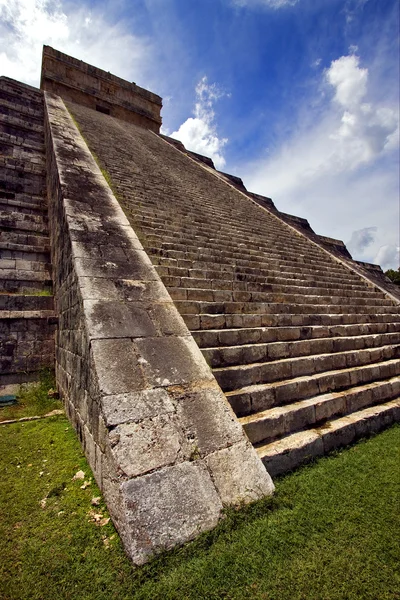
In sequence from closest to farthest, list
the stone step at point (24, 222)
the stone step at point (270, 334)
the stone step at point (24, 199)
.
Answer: the stone step at point (270, 334), the stone step at point (24, 222), the stone step at point (24, 199)

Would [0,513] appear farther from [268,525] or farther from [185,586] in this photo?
[268,525]

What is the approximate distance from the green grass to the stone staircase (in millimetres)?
2302

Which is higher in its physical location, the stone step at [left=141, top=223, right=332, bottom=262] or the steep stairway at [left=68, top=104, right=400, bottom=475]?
the stone step at [left=141, top=223, right=332, bottom=262]

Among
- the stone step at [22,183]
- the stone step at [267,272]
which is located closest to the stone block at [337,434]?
the stone step at [267,272]

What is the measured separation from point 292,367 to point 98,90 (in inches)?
795

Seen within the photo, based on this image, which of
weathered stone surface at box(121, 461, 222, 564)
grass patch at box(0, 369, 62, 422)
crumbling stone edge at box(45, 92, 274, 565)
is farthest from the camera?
grass patch at box(0, 369, 62, 422)

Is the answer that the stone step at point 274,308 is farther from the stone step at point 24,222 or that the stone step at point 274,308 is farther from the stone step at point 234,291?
the stone step at point 24,222

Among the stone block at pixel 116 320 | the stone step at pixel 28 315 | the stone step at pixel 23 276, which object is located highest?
the stone step at pixel 23 276

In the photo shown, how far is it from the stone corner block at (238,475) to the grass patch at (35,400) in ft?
9.59

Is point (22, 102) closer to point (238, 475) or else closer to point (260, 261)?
point (260, 261)

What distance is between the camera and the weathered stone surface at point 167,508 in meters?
1.78

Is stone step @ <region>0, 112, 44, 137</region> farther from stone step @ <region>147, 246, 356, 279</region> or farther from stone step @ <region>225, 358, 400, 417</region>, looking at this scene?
stone step @ <region>225, 358, 400, 417</region>

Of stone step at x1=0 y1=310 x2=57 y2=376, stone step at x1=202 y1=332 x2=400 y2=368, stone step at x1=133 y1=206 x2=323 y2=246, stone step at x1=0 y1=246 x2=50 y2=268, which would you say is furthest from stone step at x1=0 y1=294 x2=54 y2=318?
stone step at x1=202 y1=332 x2=400 y2=368

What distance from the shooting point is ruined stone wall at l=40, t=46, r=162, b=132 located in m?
15.9
